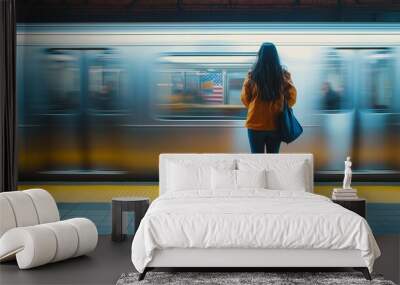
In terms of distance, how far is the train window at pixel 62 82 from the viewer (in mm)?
7719

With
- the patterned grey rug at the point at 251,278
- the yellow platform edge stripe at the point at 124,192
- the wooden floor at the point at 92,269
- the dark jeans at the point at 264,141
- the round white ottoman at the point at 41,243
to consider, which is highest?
the dark jeans at the point at 264,141

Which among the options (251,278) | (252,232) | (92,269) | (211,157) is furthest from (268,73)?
(92,269)

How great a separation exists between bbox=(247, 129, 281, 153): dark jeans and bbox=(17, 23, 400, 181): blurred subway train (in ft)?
0.28

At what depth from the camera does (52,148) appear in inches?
304

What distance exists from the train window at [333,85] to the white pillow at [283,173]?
0.79 m

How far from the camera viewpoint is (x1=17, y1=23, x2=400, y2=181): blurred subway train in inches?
300

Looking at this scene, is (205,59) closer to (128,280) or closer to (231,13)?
(231,13)

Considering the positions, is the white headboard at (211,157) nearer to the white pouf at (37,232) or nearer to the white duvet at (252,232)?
the white pouf at (37,232)

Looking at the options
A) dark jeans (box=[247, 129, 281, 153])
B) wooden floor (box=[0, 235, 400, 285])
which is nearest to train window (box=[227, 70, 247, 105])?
dark jeans (box=[247, 129, 281, 153])

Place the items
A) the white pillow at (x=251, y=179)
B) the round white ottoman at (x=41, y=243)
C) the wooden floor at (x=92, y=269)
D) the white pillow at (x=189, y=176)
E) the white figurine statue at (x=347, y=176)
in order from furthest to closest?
the white figurine statue at (x=347, y=176) → the white pillow at (x=189, y=176) → the white pillow at (x=251, y=179) → the round white ottoman at (x=41, y=243) → the wooden floor at (x=92, y=269)

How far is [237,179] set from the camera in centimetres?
695

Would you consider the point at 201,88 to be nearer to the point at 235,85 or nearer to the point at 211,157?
the point at 235,85

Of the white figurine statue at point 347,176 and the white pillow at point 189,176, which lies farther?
the white figurine statue at point 347,176

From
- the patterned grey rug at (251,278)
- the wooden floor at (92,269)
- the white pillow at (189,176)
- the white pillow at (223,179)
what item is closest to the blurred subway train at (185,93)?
the white pillow at (189,176)
